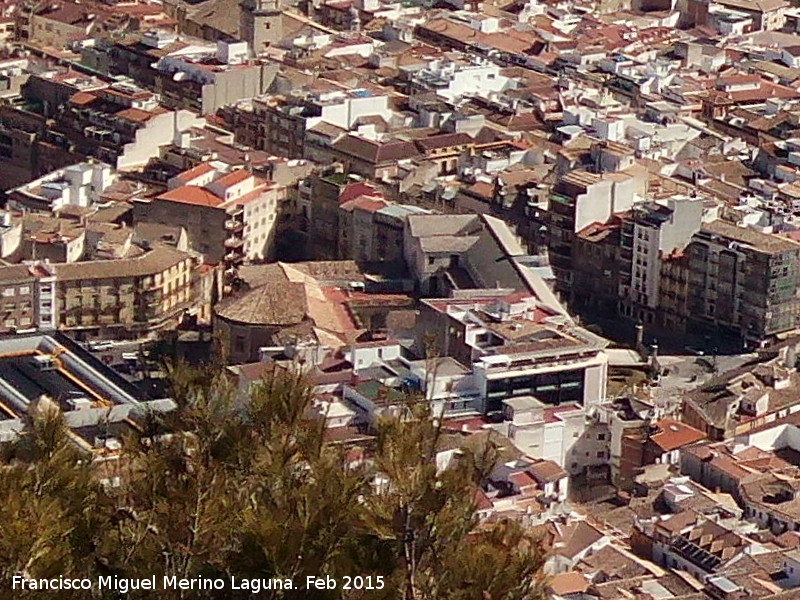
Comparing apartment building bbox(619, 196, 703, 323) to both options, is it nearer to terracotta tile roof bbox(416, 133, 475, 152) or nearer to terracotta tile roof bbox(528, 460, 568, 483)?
terracotta tile roof bbox(416, 133, 475, 152)

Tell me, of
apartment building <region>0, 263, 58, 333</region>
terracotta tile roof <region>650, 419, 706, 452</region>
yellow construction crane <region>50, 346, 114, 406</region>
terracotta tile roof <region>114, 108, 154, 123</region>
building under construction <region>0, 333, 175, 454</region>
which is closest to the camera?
building under construction <region>0, 333, 175, 454</region>

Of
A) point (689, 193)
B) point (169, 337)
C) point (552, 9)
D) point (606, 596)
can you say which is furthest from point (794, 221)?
point (552, 9)

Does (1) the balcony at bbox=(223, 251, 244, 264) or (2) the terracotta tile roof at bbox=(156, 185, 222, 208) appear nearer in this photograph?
(2) the terracotta tile roof at bbox=(156, 185, 222, 208)

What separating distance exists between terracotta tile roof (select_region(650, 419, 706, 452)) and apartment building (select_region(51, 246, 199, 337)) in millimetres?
5223

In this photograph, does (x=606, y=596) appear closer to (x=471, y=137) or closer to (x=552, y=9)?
(x=471, y=137)

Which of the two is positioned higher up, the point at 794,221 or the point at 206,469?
the point at 206,469

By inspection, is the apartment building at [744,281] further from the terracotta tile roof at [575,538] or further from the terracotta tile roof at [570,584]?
the terracotta tile roof at [570,584]

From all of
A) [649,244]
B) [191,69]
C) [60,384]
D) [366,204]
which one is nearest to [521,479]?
[60,384]

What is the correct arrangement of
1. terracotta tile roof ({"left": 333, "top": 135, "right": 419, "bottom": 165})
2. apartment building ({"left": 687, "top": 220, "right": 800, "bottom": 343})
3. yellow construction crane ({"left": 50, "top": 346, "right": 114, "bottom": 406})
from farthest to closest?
1. terracotta tile roof ({"left": 333, "top": 135, "right": 419, "bottom": 165})
2. apartment building ({"left": 687, "top": 220, "right": 800, "bottom": 343})
3. yellow construction crane ({"left": 50, "top": 346, "right": 114, "bottom": 406})

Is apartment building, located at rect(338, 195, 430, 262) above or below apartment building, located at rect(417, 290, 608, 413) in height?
below

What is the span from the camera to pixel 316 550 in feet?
19.0

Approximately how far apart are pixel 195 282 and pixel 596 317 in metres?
3.97

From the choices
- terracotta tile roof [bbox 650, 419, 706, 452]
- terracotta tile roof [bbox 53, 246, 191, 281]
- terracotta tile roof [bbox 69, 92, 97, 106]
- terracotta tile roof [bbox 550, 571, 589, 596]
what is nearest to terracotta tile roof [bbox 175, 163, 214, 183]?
terracotta tile roof [bbox 53, 246, 191, 281]

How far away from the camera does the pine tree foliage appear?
566 centimetres
